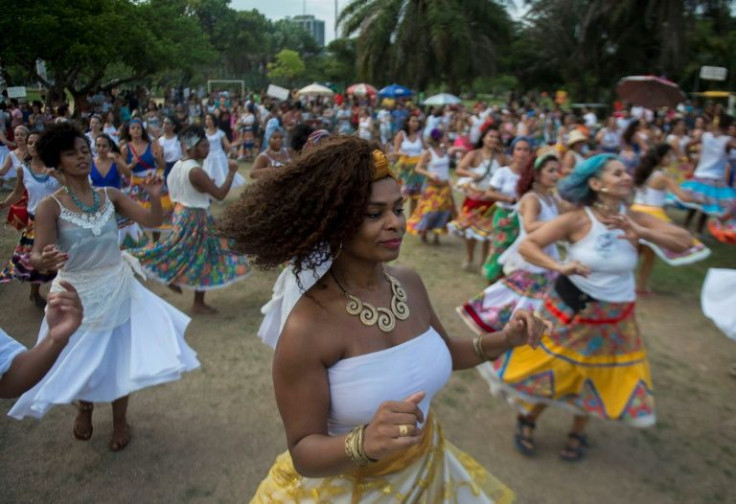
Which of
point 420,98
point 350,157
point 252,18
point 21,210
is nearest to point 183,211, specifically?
point 21,210

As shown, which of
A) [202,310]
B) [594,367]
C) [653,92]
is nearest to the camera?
[594,367]

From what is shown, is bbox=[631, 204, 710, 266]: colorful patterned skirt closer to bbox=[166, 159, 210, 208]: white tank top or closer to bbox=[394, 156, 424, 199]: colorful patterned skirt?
bbox=[394, 156, 424, 199]: colorful patterned skirt

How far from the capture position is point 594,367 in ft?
11.2

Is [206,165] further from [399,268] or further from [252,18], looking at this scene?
[252,18]

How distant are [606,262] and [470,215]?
13.4ft

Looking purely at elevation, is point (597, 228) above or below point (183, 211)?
above

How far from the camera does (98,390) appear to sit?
346 cm

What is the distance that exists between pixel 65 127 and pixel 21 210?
3421 mm

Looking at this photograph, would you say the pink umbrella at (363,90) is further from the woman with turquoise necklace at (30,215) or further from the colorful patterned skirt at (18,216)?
the colorful patterned skirt at (18,216)

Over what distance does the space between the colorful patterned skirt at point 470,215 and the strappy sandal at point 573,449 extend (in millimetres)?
3871

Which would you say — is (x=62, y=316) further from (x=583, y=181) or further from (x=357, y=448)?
(x=583, y=181)

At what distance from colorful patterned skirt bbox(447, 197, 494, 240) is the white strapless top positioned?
560 cm

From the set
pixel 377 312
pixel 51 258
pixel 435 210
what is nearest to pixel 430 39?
pixel 435 210

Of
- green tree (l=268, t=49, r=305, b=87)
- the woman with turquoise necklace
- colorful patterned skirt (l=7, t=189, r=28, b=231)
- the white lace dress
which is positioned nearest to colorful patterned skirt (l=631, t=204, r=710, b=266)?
the white lace dress
